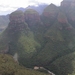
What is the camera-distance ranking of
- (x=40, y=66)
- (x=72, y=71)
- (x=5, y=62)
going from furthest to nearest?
1. (x=40, y=66)
2. (x=72, y=71)
3. (x=5, y=62)

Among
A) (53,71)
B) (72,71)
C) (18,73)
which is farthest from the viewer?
(53,71)

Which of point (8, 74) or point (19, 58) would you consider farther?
point (19, 58)

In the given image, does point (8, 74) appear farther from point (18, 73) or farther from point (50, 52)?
point (50, 52)

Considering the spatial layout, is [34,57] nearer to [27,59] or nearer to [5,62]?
[27,59]

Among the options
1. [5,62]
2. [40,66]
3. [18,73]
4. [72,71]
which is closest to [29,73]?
[18,73]

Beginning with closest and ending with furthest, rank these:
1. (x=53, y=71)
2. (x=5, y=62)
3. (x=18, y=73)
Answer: (x=18, y=73)
(x=5, y=62)
(x=53, y=71)

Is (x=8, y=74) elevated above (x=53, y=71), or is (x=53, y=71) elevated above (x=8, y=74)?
(x=8, y=74)

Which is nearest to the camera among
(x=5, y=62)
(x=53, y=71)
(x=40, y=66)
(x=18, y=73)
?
(x=18, y=73)

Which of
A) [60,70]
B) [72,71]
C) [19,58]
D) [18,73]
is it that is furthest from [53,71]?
[18,73]

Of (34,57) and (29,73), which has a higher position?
(29,73)
